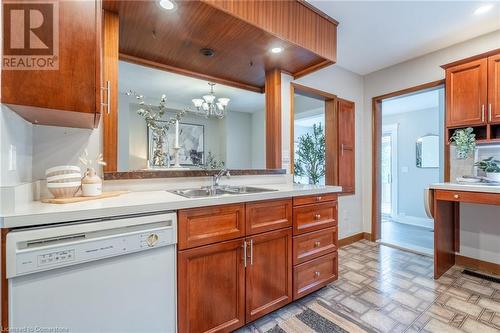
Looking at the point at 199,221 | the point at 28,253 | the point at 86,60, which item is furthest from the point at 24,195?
the point at 199,221

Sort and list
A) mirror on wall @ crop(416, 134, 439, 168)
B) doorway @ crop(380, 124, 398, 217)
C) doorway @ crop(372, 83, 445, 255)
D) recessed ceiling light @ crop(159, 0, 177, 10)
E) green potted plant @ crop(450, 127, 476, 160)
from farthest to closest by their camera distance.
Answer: doorway @ crop(380, 124, 398, 217), mirror on wall @ crop(416, 134, 439, 168), doorway @ crop(372, 83, 445, 255), green potted plant @ crop(450, 127, 476, 160), recessed ceiling light @ crop(159, 0, 177, 10)

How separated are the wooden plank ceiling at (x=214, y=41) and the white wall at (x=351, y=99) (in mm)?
654

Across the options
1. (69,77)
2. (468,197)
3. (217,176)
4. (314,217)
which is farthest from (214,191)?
(468,197)

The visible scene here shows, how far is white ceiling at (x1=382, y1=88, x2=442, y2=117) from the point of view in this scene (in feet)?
13.3

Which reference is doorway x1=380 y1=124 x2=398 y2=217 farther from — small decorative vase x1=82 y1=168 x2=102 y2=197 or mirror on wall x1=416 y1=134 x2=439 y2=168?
small decorative vase x1=82 y1=168 x2=102 y2=197

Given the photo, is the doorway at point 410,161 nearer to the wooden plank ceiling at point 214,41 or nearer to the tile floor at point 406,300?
the tile floor at point 406,300

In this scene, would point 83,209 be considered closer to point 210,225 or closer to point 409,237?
point 210,225

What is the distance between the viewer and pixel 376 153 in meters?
3.46

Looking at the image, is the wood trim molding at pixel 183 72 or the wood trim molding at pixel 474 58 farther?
the wood trim molding at pixel 474 58

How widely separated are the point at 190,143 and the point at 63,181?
Result: 1.13m

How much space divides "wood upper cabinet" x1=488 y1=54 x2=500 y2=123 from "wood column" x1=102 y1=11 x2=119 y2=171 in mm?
3347

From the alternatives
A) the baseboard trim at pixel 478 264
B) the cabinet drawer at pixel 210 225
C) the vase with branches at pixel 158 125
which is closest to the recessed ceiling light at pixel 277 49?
the vase with branches at pixel 158 125

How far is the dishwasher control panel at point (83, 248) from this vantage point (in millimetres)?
895

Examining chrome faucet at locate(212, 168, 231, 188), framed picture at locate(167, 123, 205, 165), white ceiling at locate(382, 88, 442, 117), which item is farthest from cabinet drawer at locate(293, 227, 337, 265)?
white ceiling at locate(382, 88, 442, 117)
